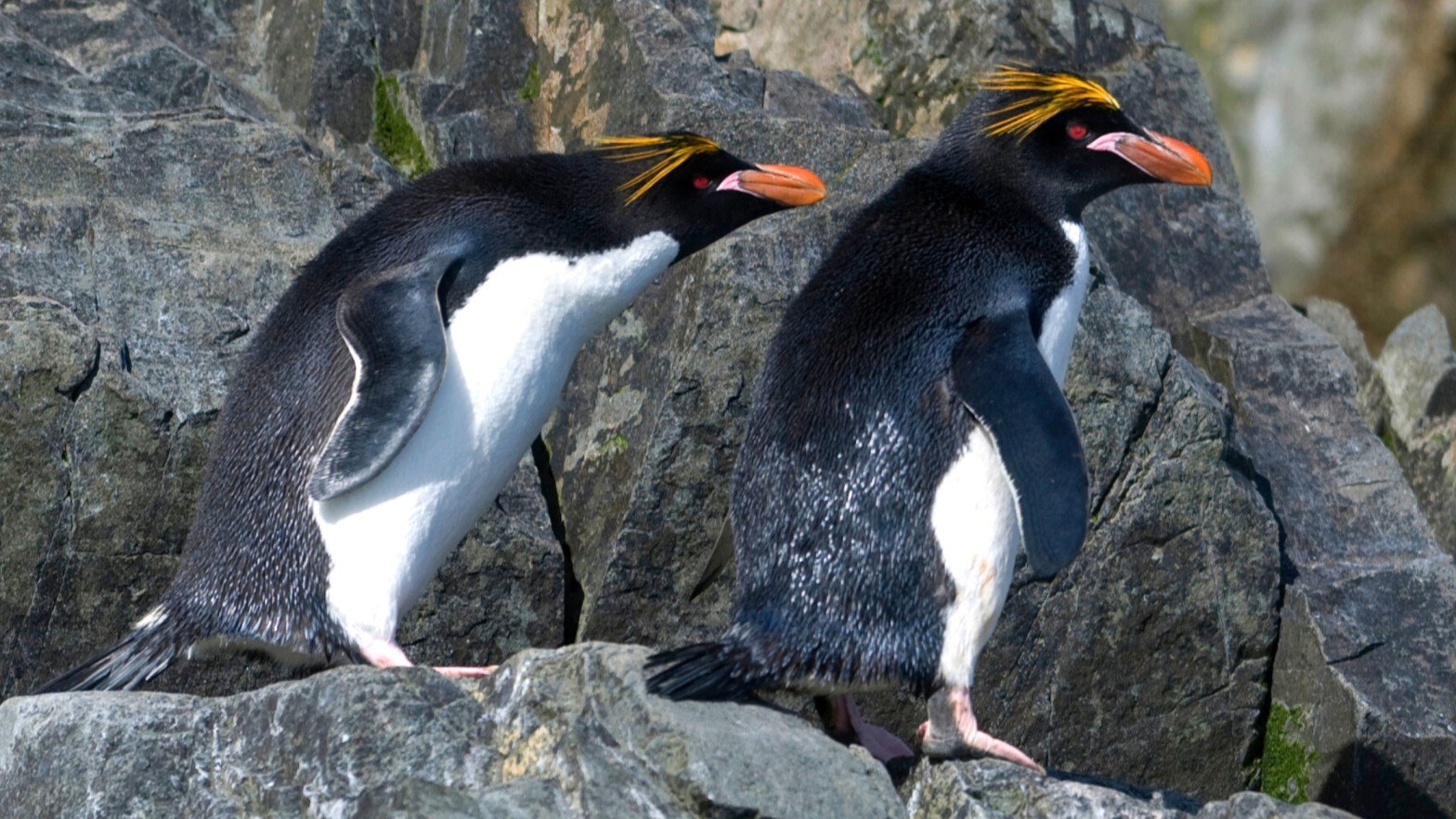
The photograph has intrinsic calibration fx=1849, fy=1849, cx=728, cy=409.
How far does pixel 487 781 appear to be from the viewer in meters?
3.18

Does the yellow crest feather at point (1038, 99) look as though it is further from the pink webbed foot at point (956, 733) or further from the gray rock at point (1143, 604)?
the pink webbed foot at point (956, 733)

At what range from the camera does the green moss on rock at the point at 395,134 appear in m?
6.13

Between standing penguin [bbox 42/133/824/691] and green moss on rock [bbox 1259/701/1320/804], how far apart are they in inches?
77.6

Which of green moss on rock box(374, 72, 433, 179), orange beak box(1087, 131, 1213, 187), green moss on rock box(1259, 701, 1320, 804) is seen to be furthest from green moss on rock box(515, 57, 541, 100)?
green moss on rock box(1259, 701, 1320, 804)

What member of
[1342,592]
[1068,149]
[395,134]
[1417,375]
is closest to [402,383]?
[1068,149]

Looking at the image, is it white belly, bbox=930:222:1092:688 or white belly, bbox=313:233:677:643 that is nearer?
white belly, bbox=930:222:1092:688

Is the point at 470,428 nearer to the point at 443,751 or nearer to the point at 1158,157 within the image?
the point at 443,751

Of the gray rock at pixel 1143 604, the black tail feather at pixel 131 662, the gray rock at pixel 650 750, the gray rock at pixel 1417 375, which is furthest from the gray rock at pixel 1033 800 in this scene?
the gray rock at pixel 1417 375

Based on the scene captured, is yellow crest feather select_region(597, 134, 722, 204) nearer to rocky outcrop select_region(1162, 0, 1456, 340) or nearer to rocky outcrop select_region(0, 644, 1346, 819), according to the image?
rocky outcrop select_region(0, 644, 1346, 819)

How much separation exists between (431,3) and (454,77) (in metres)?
0.37

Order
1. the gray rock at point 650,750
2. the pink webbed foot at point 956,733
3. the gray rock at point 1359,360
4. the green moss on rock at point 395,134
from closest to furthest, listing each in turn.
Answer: the gray rock at point 650,750 < the pink webbed foot at point 956,733 < the green moss on rock at point 395,134 < the gray rock at point 1359,360

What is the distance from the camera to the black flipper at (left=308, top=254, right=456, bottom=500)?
149 inches

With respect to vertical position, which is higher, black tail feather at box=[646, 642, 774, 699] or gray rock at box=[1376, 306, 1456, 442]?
black tail feather at box=[646, 642, 774, 699]

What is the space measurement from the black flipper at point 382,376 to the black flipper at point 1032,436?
1.10 metres
